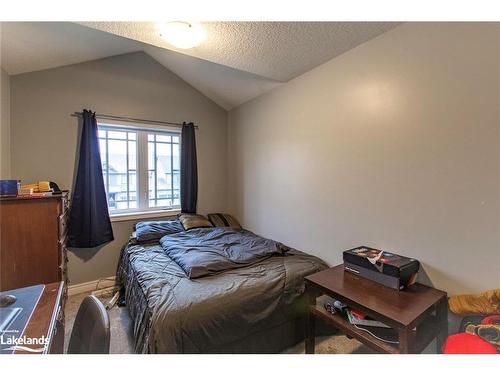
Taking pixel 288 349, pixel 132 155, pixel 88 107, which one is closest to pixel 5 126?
pixel 88 107

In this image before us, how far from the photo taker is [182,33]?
1.59 meters

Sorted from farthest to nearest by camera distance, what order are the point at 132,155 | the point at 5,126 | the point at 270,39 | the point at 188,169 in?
the point at 188,169 < the point at 132,155 < the point at 5,126 < the point at 270,39

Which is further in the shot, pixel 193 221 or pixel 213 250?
pixel 193 221

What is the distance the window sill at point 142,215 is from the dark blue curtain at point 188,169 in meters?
0.15

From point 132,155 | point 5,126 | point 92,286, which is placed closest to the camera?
point 5,126

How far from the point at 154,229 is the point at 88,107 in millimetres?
1520

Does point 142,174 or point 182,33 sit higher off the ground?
point 182,33

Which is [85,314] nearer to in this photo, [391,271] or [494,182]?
[391,271]

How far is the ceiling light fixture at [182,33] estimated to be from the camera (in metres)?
1.56

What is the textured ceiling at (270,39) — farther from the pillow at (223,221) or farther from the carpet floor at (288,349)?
the carpet floor at (288,349)

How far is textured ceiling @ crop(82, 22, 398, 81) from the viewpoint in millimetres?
1561

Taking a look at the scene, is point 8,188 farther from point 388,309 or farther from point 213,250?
point 388,309
